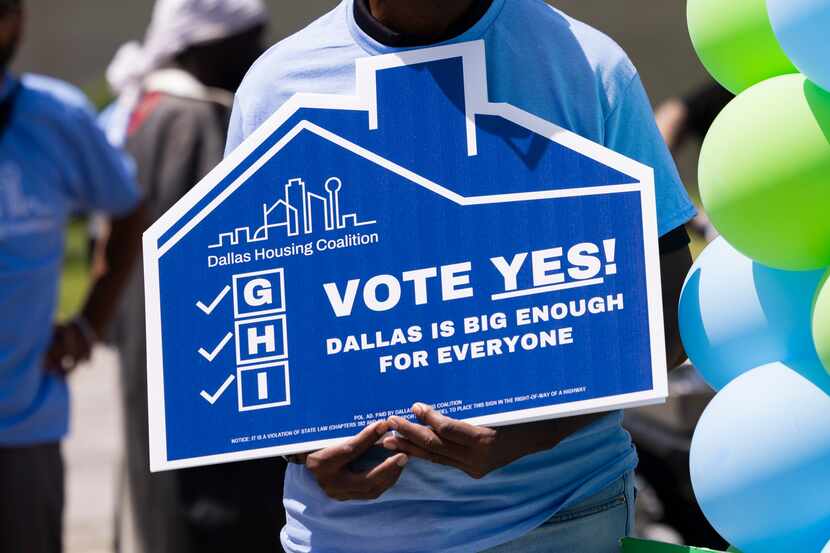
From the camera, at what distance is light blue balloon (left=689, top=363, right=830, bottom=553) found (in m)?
2.10

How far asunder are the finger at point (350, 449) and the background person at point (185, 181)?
2148mm

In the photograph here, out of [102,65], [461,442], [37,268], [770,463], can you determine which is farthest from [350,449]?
[102,65]

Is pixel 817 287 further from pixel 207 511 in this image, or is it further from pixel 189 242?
pixel 207 511

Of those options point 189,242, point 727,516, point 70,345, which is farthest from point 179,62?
point 727,516

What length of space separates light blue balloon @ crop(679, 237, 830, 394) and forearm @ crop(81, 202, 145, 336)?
2.66m

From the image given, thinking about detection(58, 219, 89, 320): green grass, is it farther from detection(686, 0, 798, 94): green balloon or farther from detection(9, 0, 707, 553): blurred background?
detection(686, 0, 798, 94): green balloon

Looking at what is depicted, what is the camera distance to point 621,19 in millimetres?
16594

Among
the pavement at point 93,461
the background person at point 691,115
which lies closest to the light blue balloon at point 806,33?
the background person at point 691,115

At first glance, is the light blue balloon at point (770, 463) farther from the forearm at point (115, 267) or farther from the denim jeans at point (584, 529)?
the forearm at point (115, 267)

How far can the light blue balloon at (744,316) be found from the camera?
2191mm

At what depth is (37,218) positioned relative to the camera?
424cm

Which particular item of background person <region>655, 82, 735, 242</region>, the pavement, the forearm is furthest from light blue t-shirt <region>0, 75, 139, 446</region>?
background person <region>655, 82, 735, 242</region>

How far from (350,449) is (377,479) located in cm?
6

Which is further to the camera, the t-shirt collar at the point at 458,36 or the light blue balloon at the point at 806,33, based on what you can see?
the t-shirt collar at the point at 458,36
